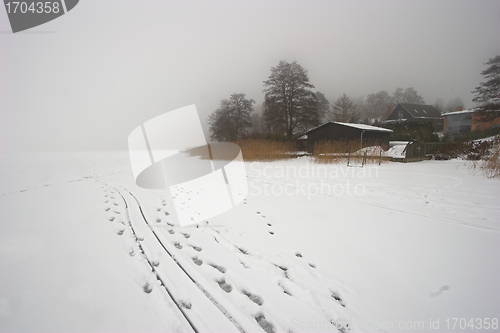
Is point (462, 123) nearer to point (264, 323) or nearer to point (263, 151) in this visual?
point (263, 151)

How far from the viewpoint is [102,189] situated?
6555mm

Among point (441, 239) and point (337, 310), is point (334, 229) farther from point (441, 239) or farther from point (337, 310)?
point (337, 310)

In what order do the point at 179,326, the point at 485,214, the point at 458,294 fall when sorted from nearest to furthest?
the point at 179,326 → the point at 458,294 → the point at 485,214

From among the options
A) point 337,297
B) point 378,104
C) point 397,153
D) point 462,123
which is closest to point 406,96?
point 378,104

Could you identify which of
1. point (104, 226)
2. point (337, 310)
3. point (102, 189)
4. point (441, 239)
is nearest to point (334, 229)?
point (441, 239)

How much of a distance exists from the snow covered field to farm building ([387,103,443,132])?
147 feet

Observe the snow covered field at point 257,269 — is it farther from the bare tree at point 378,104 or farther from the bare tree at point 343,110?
the bare tree at point 378,104

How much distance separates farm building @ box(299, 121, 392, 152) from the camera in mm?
18109

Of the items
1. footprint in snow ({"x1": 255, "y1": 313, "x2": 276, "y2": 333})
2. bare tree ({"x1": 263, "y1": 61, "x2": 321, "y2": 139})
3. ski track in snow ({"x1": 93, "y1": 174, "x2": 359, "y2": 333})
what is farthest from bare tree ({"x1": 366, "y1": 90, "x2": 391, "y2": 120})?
footprint in snow ({"x1": 255, "y1": 313, "x2": 276, "y2": 333})

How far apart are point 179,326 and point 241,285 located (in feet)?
2.14

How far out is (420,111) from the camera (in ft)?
139

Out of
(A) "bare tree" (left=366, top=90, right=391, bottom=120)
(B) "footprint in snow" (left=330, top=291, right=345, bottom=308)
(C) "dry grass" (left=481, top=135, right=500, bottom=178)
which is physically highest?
(A) "bare tree" (left=366, top=90, right=391, bottom=120)

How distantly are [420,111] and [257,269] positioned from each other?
177 feet

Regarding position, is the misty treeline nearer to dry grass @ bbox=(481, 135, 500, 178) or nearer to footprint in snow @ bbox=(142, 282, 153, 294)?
dry grass @ bbox=(481, 135, 500, 178)
